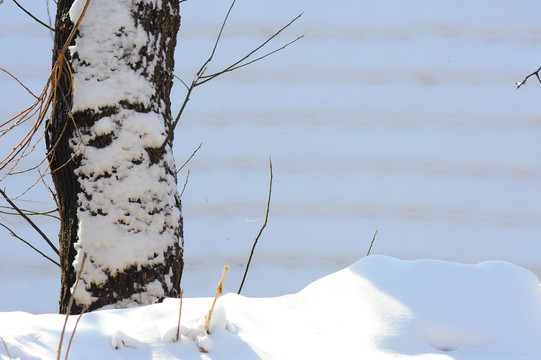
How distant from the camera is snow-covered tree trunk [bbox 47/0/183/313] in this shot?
64.6 inches

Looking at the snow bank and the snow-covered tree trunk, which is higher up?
the snow-covered tree trunk

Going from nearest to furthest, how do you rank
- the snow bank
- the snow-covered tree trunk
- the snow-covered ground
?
the snow bank, the snow-covered tree trunk, the snow-covered ground

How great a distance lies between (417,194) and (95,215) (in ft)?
5.41

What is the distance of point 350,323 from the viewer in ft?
4.44

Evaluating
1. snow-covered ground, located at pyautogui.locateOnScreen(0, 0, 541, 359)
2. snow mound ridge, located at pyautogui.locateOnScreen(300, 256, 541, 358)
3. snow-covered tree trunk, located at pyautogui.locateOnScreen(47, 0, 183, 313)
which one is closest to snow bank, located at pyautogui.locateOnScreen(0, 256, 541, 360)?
snow mound ridge, located at pyautogui.locateOnScreen(300, 256, 541, 358)

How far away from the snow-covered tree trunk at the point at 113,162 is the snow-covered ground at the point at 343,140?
890 millimetres

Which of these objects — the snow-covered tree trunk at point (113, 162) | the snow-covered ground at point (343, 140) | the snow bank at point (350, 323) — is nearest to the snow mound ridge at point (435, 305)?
the snow bank at point (350, 323)

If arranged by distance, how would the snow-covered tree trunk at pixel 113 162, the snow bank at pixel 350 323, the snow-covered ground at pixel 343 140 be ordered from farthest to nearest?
the snow-covered ground at pixel 343 140 → the snow-covered tree trunk at pixel 113 162 → the snow bank at pixel 350 323

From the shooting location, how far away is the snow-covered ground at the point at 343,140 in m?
2.71

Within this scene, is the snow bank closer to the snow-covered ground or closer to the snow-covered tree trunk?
the snow-covered tree trunk

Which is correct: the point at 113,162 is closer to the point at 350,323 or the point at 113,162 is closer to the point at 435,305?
the point at 350,323

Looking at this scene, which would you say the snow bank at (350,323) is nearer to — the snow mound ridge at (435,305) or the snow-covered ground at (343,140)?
the snow mound ridge at (435,305)

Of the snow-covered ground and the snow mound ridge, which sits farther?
the snow-covered ground

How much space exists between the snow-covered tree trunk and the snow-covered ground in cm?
89
